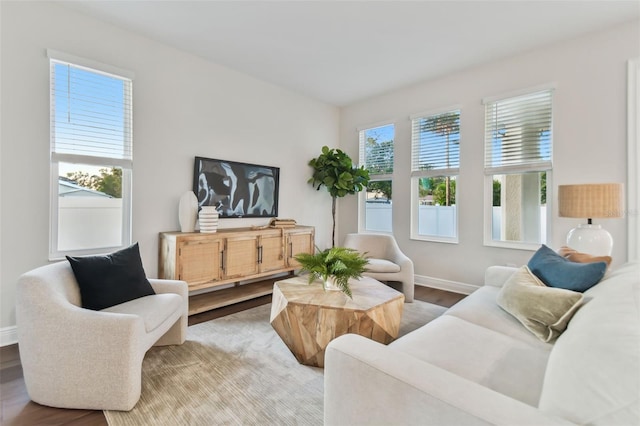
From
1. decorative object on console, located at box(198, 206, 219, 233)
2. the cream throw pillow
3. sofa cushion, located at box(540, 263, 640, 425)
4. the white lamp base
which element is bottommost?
the cream throw pillow

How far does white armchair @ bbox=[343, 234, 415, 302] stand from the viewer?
3473 millimetres

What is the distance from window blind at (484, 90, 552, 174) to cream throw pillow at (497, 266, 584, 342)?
2169 millimetres

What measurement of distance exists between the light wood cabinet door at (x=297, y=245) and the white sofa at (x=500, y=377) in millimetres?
2640

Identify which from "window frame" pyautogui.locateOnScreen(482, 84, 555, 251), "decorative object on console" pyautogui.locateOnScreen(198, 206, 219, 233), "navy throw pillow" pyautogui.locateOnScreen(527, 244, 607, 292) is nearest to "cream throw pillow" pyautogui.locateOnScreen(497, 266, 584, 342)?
"navy throw pillow" pyautogui.locateOnScreen(527, 244, 607, 292)

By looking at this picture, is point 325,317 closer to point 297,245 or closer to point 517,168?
point 297,245

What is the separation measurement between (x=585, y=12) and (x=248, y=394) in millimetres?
4245

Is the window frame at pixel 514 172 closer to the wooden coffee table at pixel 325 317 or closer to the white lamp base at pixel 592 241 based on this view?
the white lamp base at pixel 592 241

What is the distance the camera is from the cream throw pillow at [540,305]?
1518 millimetres

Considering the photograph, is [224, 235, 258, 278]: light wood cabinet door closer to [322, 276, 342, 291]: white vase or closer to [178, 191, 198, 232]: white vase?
[178, 191, 198, 232]: white vase

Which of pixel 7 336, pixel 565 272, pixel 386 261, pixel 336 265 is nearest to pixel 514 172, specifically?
pixel 386 261

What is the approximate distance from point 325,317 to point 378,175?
3395 mm

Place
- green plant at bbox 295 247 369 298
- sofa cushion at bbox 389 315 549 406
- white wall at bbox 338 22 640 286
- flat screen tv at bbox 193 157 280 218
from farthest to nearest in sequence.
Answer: flat screen tv at bbox 193 157 280 218 < white wall at bbox 338 22 640 286 < green plant at bbox 295 247 369 298 < sofa cushion at bbox 389 315 549 406

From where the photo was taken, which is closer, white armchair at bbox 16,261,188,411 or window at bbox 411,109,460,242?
white armchair at bbox 16,261,188,411

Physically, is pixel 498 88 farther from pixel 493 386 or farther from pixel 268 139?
pixel 493 386
